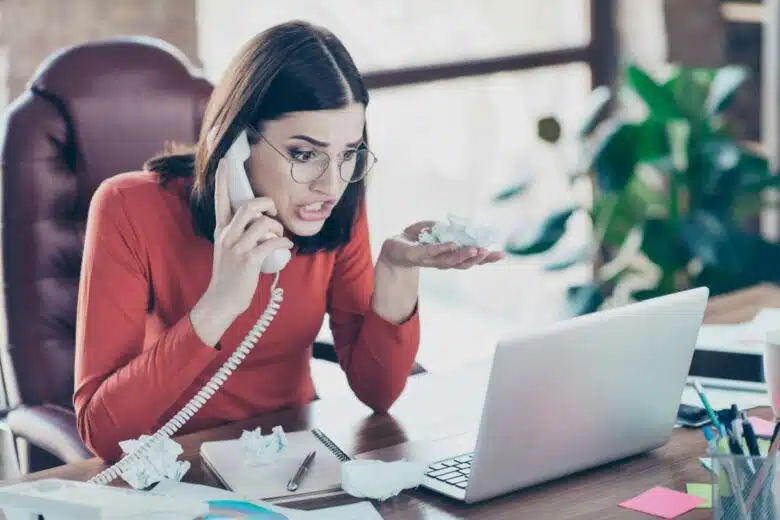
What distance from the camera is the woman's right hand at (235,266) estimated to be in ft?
4.85

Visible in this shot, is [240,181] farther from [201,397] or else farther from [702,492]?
[702,492]

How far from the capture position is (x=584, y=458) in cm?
135

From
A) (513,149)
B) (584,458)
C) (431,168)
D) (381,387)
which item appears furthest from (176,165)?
(513,149)

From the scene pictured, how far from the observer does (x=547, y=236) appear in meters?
3.33

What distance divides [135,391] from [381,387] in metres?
0.36

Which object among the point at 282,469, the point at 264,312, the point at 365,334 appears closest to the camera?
the point at 282,469

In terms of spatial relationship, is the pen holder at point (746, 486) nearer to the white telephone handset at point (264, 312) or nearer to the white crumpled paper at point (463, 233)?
the white crumpled paper at point (463, 233)

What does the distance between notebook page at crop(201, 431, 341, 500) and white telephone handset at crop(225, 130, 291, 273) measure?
0.85ft

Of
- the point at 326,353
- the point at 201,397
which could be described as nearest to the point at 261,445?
the point at 201,397

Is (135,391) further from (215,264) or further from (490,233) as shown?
(490,233)

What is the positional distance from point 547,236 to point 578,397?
6.74ft

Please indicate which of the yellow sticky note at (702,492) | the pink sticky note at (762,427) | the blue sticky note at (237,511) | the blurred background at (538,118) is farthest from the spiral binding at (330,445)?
the blurred background at (538,118)

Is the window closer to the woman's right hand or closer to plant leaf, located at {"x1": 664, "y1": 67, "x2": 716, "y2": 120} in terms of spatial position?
plant leaf, located at {"x1": 664, "y1": 67, "x2": 716, "y2": 120}

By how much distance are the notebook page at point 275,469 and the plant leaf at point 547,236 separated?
6.30 feet
